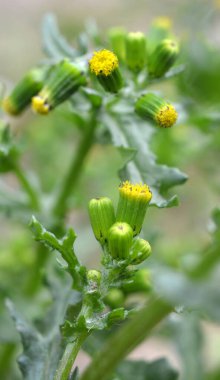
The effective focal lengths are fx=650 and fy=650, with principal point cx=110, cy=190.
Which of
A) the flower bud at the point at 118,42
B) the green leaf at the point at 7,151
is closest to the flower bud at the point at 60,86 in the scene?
the green leaf at the point at 7,151

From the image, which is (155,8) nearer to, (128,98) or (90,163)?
(90,163)

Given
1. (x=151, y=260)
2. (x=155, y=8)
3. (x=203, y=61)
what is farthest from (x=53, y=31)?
(x=155, y=8)

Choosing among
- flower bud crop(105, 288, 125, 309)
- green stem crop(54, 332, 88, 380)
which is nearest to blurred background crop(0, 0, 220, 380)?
flower bud crop(105, 288, 125, 309)

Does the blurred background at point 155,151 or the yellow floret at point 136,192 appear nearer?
the yellow floret at point 136,192

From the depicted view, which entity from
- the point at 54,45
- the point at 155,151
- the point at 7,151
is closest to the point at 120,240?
the point at 7,151

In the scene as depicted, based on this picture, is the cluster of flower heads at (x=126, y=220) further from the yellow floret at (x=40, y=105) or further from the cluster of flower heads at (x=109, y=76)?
the yellow floret at (x=40, y=105)

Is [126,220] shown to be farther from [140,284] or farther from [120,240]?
[140,284]
